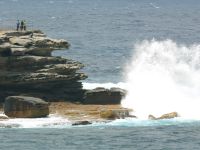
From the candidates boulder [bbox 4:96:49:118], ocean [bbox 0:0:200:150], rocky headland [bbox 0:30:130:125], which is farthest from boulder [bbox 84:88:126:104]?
boulder [bbox 4:96:49:118]

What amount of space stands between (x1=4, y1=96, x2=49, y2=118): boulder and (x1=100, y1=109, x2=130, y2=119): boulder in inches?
201

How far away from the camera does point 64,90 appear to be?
82.8m

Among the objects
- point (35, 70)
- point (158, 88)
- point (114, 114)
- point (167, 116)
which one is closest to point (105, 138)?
point (114, 114)

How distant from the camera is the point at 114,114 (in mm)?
76062

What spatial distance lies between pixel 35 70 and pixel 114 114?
9.44 metres

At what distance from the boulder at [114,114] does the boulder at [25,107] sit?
5.11 meters

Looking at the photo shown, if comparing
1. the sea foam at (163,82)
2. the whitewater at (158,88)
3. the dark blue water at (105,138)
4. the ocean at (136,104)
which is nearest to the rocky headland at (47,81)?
the whitewater at (158,88)

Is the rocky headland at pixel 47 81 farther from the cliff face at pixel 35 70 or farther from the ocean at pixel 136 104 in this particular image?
the ocean at pixel 136 104

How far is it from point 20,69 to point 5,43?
2837 mm

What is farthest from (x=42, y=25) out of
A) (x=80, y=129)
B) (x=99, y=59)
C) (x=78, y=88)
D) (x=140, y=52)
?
(x=80, y=129)

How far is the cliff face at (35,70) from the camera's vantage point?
7956 centimetres

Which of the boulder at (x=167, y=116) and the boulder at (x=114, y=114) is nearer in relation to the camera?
the boulder at (x=114, y=114)

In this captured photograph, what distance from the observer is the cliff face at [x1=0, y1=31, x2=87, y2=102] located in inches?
3132

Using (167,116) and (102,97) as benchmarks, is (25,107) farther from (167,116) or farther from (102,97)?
(167,116)
